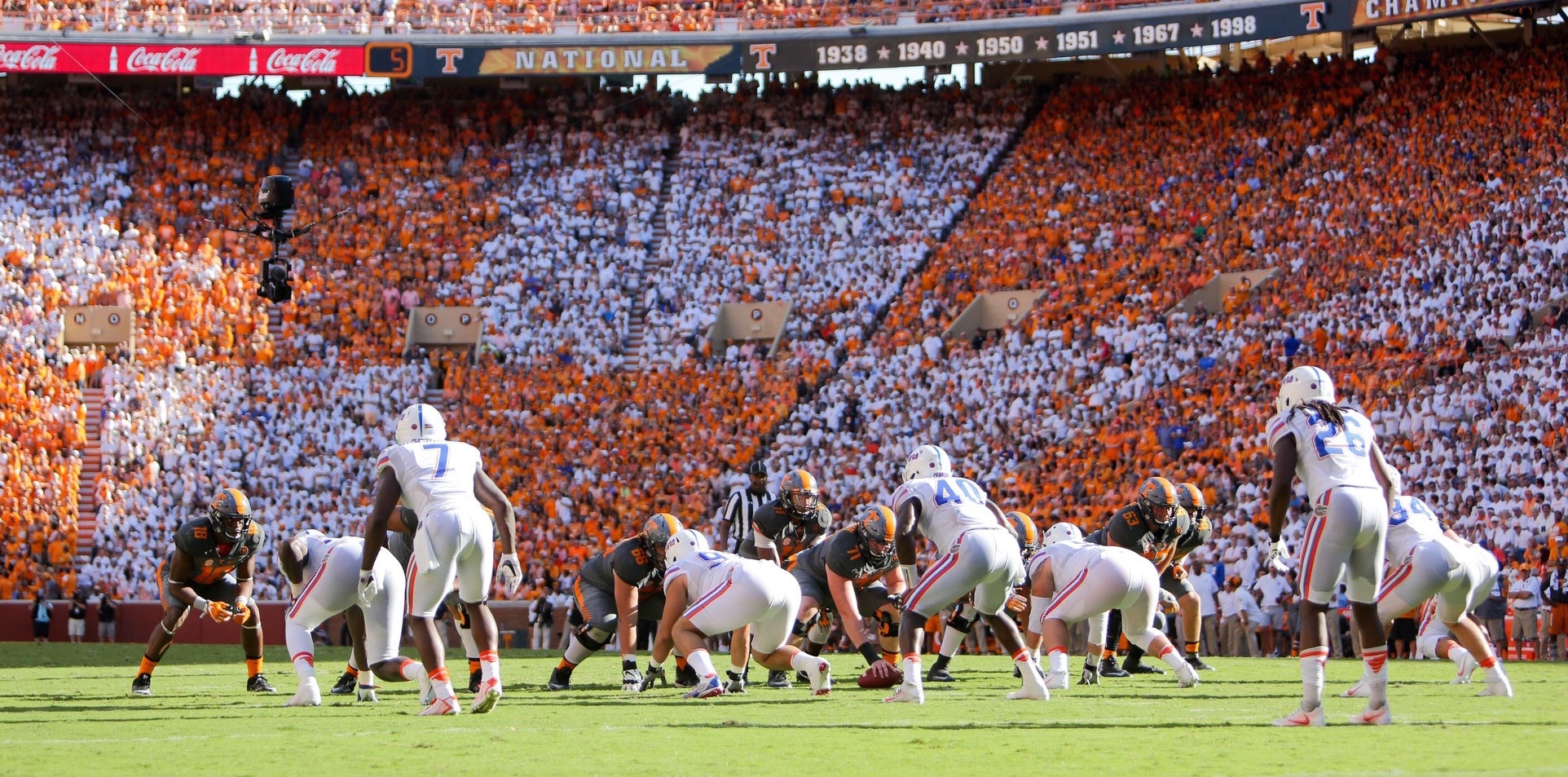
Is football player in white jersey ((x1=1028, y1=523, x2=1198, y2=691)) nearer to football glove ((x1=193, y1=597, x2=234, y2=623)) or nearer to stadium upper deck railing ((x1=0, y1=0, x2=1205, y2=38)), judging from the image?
football glove ((x1=193, y1=597, x2=234, y2=623))

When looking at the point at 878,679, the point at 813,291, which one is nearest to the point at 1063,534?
the point at 878,679

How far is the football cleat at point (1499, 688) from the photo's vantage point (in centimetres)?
1334

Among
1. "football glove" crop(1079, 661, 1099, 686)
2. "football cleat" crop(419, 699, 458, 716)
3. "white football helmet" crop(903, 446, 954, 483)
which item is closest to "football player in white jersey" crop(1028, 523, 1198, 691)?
"football glove" crop(1079, 661, 1099, 686)

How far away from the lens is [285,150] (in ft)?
136

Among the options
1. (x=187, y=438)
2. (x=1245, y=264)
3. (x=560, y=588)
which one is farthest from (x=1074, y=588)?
(x=187, y=438)

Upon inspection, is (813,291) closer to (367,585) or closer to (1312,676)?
(367,585)

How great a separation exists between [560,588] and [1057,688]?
16627 millimetres

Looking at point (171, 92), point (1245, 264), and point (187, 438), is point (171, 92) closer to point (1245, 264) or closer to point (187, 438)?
point (187, 438)

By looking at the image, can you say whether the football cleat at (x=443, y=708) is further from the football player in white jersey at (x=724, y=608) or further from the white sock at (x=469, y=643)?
the football player in white jersey at (x=724, y=608)

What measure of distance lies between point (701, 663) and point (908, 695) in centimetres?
157

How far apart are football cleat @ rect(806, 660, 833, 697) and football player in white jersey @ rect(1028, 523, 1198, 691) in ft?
5.60

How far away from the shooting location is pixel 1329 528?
35.6 ft

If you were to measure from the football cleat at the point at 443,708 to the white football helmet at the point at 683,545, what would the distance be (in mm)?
2508

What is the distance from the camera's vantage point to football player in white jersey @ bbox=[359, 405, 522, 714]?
12102 mm
